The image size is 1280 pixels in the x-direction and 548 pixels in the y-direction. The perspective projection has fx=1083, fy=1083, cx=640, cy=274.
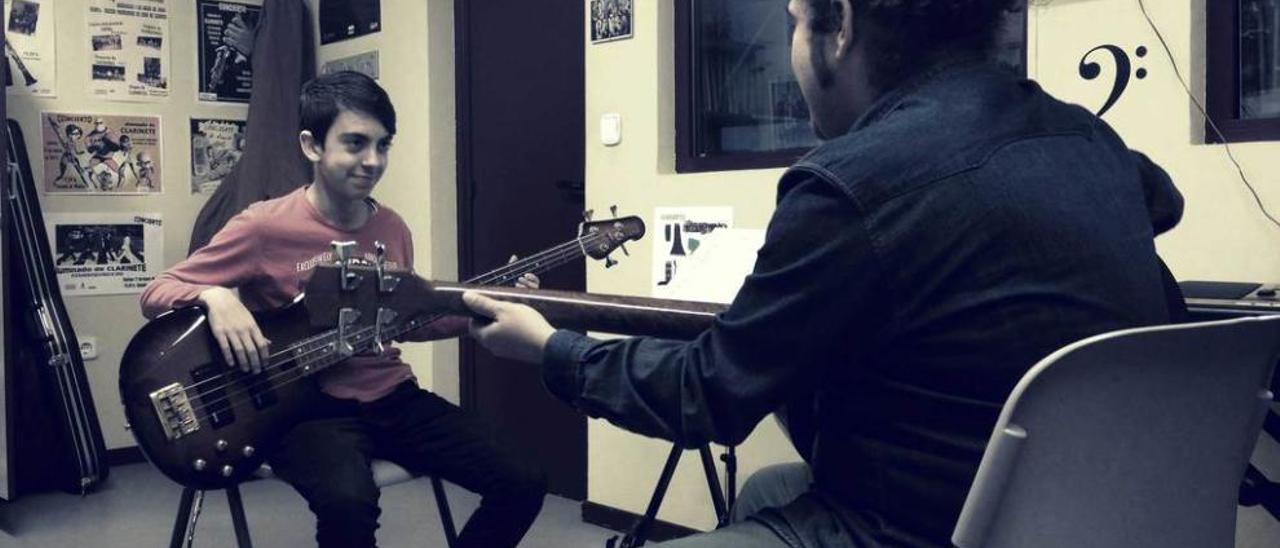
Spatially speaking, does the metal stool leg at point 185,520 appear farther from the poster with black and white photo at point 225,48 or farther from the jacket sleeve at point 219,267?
the poster with black and white photo at point 225,48

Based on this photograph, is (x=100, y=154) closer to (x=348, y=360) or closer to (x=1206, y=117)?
(x=348, y=360)

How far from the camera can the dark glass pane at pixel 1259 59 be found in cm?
190

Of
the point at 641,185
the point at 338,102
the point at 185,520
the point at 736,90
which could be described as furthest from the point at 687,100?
the point at 185,520

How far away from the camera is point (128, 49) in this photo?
389cm

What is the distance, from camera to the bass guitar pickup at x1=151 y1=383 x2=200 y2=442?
1.80m

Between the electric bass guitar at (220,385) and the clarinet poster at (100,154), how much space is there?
2207 millimetres

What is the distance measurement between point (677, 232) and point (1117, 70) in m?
1.16

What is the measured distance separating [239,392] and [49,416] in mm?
2056

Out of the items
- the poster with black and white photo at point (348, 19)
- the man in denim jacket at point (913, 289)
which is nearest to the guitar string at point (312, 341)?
the man in denim jacket at point (913, 289)

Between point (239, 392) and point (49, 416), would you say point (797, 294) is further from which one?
point (49, 416)

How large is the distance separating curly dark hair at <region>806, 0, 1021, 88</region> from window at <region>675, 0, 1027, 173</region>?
1.58 m

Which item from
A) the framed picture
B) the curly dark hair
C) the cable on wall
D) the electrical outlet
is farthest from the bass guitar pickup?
the electrical outlet

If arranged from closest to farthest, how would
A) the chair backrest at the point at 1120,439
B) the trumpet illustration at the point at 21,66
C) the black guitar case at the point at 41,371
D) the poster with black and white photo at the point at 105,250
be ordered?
the chair backrest at the point at 1120,439
the black guitar case at the point at 41,371
the trumpet illustration at the point at 21,66
the poster with black and white photo at the point at 105,250

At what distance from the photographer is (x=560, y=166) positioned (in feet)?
10.6
